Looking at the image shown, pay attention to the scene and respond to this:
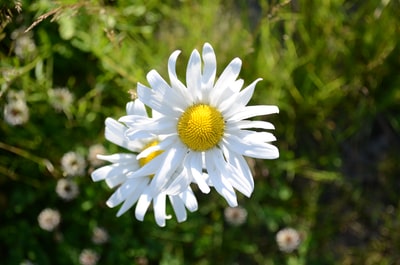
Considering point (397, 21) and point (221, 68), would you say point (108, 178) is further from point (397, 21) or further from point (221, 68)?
point (397, 21)

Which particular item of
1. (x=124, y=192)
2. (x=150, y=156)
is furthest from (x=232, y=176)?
(x=124, y=192)

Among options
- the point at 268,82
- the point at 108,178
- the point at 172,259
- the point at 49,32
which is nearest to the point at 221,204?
the point at 172,259

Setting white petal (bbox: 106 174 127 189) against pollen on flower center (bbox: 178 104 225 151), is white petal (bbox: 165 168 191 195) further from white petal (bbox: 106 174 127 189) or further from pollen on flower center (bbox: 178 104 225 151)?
white petal (bbox: 106 174 127 189)

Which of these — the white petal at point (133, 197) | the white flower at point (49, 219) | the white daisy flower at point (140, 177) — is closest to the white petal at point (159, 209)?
the white daisy flower at point (140, 177)

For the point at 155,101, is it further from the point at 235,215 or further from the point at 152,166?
the point at 235,215

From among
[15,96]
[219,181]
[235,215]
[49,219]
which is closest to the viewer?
[219,181]

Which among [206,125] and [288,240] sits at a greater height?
[206,125]
